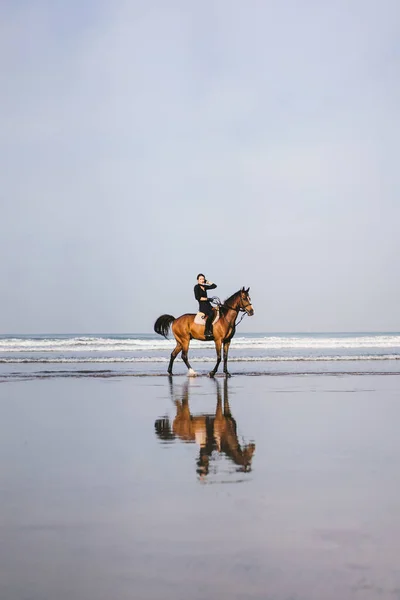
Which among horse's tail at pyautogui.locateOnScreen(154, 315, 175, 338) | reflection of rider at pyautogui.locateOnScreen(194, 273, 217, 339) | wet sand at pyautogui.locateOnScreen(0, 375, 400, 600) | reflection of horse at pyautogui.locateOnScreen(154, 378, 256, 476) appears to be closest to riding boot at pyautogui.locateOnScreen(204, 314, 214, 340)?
reflection of rider at pyautogui.locateOnScreen(194, 273, 217, 339)

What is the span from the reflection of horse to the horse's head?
26.5ft

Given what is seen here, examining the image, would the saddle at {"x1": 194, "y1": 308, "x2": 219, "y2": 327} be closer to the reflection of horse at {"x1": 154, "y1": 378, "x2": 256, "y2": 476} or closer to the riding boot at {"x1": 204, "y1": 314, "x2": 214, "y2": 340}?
the riding boot at {"x1": 204, "y1": 314, "x2": 214, "y2": 340}

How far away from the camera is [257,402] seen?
36.6ft

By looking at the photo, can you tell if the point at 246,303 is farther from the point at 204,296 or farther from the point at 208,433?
the point at 208,433

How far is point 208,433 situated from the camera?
7656 mm

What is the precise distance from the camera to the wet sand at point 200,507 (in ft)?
9.89

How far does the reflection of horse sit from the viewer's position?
19.6 feet

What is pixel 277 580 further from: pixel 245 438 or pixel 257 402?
A: pixel 257 402

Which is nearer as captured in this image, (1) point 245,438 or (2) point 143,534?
(2) point 143,534

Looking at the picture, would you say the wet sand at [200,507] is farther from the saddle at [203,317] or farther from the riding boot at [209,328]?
the saddle at [203,317]

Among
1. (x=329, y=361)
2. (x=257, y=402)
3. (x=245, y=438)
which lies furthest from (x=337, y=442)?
(x=329, y=361)

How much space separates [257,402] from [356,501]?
6.82 m

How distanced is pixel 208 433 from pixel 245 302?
11311 millimetres

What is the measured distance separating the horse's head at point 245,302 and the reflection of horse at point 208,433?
318 inches
